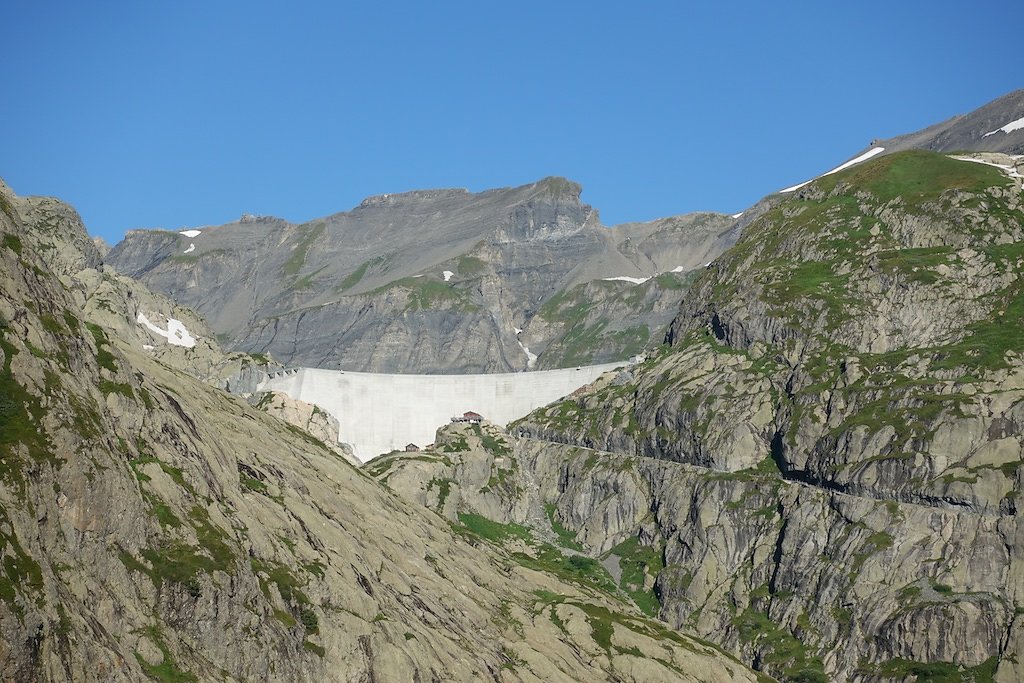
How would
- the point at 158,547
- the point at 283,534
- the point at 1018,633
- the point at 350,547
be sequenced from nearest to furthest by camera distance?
the point at 158,547 → the point at 283,534 → the point at 350,547 → the point at 1018,633

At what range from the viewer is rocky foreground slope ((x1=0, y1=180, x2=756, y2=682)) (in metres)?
99.5

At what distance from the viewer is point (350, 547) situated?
476ft

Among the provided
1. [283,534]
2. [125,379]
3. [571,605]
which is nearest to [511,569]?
[571,605]

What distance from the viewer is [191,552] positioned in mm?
115562

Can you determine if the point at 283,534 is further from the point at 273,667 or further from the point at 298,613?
the point at 273,667

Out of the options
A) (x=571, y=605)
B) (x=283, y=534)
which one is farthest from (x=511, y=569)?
(x=283, y=534)

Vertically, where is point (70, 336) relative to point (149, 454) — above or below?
above

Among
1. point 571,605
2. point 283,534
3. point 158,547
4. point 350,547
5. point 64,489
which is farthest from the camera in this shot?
point 571,605

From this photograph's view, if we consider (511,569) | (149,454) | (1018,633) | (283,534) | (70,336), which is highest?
(70,336)

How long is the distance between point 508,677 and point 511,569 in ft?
147

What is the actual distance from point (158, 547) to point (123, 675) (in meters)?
18.1

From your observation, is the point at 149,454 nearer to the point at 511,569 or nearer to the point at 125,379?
the point at 125,379

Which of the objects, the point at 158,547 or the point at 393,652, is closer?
the point at 158,547

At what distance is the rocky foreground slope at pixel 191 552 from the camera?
99.5 metres
